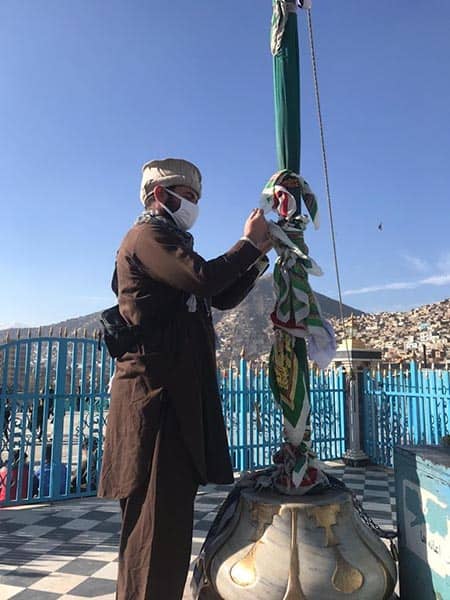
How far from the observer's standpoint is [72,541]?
12.2 ft

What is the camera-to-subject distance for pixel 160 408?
5.06ft

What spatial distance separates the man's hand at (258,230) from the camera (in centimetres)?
158

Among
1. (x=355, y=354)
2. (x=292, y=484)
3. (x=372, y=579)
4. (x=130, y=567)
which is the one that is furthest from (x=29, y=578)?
(x=355, y=354)

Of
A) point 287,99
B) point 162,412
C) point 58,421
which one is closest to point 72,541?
point 58,421

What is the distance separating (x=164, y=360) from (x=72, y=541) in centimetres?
290

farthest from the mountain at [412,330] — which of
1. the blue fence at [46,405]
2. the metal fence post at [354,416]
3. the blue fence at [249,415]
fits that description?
the blue fence at [46,405]

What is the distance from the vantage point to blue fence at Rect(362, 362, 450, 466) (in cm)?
575

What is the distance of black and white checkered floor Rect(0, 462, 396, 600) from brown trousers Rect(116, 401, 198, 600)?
760 mm

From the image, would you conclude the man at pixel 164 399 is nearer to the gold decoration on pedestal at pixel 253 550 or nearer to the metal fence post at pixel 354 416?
the gold decoration on pedestal at pixel 253 550

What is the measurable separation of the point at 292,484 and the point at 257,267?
0.80 metres

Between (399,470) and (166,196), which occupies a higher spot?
(166,196)

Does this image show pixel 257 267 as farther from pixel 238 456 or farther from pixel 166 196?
pixel 238 456

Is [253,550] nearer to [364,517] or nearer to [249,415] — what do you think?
[364,517]

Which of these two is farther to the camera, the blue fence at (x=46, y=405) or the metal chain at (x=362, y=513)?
the blue fence at (x=46, y=405)
